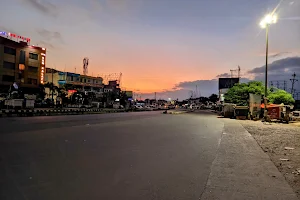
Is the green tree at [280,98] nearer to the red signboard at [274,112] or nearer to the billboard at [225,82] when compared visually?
the red signboard at [274,112]

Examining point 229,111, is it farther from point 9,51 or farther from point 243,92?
point 9,51

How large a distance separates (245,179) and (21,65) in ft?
218

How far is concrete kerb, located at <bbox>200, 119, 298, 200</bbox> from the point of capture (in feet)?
15.4

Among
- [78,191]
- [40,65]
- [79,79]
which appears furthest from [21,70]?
[78,191]

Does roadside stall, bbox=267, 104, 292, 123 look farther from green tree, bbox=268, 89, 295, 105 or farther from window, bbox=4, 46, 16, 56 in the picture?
window, bbox=4, 46, 16, 56

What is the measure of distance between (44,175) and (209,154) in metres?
5.10

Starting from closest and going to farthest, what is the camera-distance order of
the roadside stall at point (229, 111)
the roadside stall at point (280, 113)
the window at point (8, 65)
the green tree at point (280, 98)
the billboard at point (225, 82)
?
the roadside stall at point (280, 113), the roadside stall at point (229, 111), the green tree at point (280, 98), the window at point (8, 65), the billboard at point (225, 82)

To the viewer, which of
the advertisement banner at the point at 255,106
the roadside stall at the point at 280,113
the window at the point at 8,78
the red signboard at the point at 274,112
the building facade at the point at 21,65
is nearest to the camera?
the roadside stall at the point at 280,113

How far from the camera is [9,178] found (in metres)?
5.38

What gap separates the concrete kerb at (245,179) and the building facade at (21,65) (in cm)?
5869

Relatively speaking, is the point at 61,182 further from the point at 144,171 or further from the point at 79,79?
the point at 79,79

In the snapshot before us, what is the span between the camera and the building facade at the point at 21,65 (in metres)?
58.6

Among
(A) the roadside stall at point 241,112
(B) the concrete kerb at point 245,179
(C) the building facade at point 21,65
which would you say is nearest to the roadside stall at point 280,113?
(A) the roadside stall at point 241,112

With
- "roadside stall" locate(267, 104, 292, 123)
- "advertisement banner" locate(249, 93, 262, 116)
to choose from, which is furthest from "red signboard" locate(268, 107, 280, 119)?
"advertisement banner" locate(249, 93, 262, 116)
